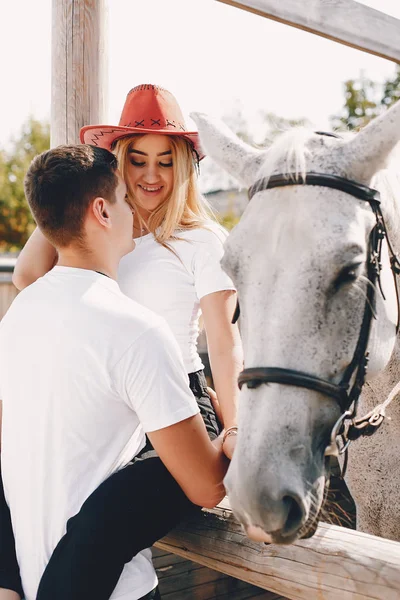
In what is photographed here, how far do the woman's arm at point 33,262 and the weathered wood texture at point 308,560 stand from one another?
1031mm

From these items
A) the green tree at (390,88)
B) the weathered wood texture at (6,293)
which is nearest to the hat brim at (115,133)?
the weathered wood texture at (6,293)

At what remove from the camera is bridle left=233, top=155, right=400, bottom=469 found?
1258mm

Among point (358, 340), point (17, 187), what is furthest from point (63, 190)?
point (17, 187)

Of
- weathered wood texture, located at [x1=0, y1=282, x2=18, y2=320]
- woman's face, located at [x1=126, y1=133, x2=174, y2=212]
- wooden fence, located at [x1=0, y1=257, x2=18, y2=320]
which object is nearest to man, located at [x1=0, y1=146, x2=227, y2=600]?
woman's face, located at [x1=126, y1=133, x2=174, y2=212]

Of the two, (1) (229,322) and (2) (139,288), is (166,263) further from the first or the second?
(1) (229,322)

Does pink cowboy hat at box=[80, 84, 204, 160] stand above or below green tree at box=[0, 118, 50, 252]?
above

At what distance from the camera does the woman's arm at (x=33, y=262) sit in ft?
7.14

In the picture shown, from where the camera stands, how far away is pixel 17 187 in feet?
73.6

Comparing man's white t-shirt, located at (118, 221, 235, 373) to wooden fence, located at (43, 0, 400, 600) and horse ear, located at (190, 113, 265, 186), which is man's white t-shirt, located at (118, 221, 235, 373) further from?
wooden fence, located at (43, 0, 400, 600)

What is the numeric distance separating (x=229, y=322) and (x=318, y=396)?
62cm

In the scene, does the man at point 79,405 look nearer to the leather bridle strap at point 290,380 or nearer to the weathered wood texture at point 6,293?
the leather bridle strap at point 290,380

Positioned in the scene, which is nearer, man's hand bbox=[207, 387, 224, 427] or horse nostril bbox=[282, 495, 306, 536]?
horse nostril bbox=[282, 495, 306, 536]

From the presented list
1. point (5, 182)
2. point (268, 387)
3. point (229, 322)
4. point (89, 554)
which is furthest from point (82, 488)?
point (5, 182)

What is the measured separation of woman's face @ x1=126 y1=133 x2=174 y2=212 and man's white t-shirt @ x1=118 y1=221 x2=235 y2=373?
0.78 feet
